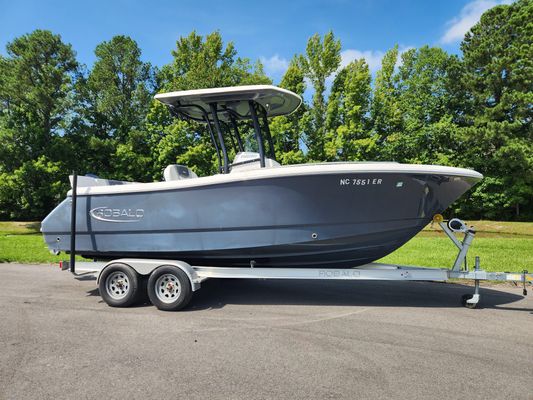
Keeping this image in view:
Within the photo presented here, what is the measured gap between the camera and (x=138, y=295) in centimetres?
537

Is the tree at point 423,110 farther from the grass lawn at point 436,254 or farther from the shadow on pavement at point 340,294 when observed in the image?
the shadow on pavement at point 340,294

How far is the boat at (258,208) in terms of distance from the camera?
16.0 feet

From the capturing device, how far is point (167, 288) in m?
5.22

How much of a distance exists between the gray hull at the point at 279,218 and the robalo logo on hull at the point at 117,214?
0.01m

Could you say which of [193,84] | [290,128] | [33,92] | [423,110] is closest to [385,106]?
→ [423,110]

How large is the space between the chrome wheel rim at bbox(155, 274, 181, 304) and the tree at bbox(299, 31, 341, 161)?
2015 cm

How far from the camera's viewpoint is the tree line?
23969 millimetres

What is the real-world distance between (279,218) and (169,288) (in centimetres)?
176

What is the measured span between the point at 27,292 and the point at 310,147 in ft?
67.1

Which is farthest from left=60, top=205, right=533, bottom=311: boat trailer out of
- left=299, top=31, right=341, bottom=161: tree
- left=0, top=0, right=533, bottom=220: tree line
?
left=299, top=31, right=341, bottom=161: tree

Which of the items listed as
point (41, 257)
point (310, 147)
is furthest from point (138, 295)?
point (310, 147)

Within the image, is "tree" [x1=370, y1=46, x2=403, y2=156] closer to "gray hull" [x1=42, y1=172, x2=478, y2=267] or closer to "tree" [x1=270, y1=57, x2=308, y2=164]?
"tree" [x1=270, y1=57, x2=308, y2=164]

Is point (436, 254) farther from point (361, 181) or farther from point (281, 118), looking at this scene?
point (281, 118)

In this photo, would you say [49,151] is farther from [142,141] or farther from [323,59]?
[323,59]
